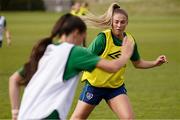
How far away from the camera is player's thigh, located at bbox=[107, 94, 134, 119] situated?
25.0 feet

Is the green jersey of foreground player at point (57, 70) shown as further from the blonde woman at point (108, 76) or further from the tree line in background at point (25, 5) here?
the tree line in background at point (25, 5)

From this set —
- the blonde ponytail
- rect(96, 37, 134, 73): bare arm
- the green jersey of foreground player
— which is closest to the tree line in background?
the blonde ponytail

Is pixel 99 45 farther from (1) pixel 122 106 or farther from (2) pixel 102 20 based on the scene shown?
(1) pixel 122 106

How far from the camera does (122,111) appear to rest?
7.66 metres

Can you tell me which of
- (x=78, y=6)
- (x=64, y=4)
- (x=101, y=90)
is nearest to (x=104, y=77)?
(x=101, y=90)

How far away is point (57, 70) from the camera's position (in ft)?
17.1

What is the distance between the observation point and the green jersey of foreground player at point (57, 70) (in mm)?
5207

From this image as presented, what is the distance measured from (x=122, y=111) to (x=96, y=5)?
7651 cm

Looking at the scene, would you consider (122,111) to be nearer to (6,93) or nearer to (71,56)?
(71,56)

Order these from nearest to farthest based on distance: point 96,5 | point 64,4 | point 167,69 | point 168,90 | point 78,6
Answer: point 168,90
point 167,69
point 78,6
point 96,5
point 64,4

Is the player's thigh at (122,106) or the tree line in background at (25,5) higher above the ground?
the player's thigh at (122,106)

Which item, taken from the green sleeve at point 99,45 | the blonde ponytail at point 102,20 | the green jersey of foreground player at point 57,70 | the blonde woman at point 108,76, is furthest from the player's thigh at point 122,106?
the green jersey of foreground player at point 57,70

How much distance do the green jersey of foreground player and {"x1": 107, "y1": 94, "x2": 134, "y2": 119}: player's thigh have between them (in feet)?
7.72

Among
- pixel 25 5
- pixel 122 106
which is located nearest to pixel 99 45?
pixel 122 106
